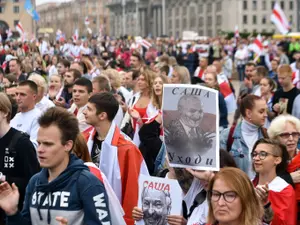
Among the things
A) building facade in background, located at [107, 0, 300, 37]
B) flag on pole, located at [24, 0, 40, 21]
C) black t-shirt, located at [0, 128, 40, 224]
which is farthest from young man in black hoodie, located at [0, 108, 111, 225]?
building facade in background, located at [107, 0, 300, 37]

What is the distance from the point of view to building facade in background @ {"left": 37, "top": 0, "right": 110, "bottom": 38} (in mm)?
101219

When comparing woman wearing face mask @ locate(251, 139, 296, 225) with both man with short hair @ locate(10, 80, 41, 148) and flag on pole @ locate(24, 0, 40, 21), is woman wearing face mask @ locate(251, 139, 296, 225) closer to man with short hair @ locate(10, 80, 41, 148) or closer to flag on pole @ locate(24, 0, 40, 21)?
man with short hair @ locate(10, 80, 41, 148)

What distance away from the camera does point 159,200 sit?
4.89 metres

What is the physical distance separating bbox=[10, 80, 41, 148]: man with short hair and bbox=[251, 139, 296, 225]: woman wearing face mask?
2694 mm

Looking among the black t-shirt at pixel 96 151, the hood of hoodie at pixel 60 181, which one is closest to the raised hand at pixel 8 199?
the hood of hoodie at pixel 60 181

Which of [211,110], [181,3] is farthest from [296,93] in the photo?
[181,3]

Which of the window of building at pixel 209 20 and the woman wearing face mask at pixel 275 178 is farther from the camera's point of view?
the window of building at pixel 209 20

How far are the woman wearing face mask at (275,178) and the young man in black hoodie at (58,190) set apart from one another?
1.35m

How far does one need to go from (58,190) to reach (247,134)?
10.6ft

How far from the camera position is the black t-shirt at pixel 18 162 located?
5539mm

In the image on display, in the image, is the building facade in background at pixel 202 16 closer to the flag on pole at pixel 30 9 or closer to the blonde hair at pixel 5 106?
the flag on pole at pixel 30 9

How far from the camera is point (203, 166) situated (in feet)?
15.9

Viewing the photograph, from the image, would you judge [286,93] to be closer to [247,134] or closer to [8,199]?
[247,134]

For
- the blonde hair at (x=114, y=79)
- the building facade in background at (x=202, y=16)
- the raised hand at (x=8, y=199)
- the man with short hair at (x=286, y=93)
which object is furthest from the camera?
the building facade in background at (x=202, y=16)
